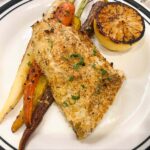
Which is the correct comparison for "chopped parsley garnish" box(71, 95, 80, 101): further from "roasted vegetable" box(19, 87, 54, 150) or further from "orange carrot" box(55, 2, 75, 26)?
"orange carrot" box(55, 2, 75, 26)

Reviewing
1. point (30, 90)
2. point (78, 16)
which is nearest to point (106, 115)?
point (30, 90)

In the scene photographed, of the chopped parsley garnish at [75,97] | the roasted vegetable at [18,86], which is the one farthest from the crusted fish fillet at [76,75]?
the roasted vegetable at [18,86]

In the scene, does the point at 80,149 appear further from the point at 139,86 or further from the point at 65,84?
the point at 139,86

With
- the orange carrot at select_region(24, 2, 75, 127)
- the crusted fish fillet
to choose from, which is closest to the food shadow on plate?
the crusted fish fillet

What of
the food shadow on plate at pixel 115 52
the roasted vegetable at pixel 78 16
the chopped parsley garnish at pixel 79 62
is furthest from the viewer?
the roasted vegetable at pixel 78 16

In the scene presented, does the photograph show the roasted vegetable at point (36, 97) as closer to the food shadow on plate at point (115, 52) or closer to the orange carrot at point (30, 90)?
the orange carrot at point (30, 90)

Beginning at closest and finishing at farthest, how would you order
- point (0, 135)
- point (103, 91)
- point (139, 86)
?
point (0, 135), point (103, 91), point (139, 86)

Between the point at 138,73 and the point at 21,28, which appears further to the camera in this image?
the point at 21,28

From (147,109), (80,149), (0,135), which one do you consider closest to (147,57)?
(147,109)
